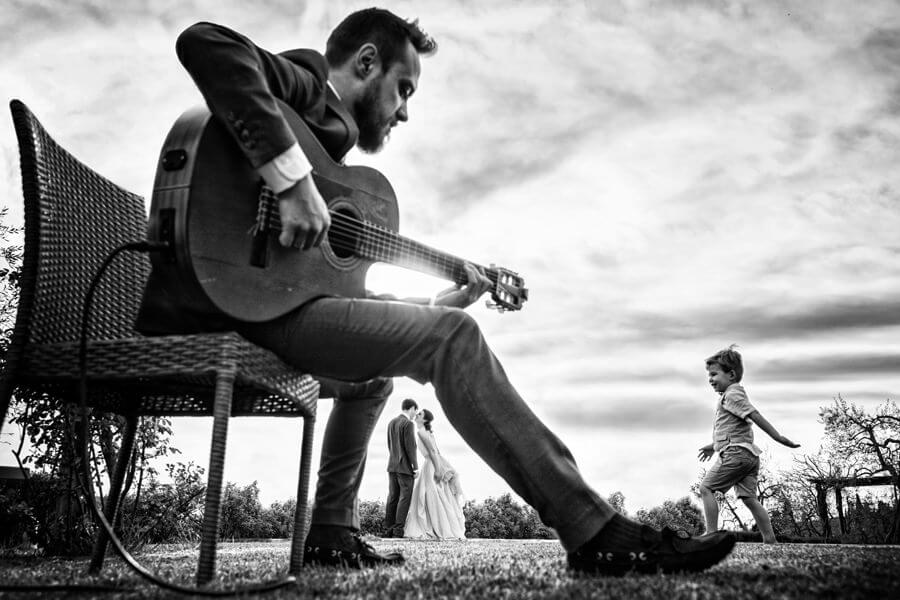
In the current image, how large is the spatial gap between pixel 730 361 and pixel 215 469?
279 inches

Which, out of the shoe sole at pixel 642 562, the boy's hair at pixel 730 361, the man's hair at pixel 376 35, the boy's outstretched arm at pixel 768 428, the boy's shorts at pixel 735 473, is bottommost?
the shoe sole at pixel 642 562

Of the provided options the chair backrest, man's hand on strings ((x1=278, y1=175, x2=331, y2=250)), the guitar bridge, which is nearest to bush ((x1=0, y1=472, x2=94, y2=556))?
the chair backrest

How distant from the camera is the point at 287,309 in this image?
214cm

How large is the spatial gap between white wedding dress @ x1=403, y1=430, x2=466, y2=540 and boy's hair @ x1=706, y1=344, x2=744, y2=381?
6.50 metres

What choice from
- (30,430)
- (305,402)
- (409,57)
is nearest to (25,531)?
(30,430)

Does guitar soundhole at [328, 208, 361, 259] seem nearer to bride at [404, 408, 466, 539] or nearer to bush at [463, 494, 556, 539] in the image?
bride at [404, 408, 466, 539]

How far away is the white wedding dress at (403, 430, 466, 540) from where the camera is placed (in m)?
12.3

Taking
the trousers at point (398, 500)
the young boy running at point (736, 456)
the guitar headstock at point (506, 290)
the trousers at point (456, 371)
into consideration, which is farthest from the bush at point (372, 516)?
the trousers at point (456, 371)

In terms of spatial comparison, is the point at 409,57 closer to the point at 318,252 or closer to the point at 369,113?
the point at 369,113

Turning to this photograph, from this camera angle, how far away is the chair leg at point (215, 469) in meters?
1.86

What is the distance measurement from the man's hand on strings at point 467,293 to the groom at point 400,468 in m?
9.44

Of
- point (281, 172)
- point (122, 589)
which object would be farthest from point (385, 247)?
point (122, 589)

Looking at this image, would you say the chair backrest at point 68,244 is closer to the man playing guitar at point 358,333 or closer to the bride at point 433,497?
the man playing guitar at point 358,333

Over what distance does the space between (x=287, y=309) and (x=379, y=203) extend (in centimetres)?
68
